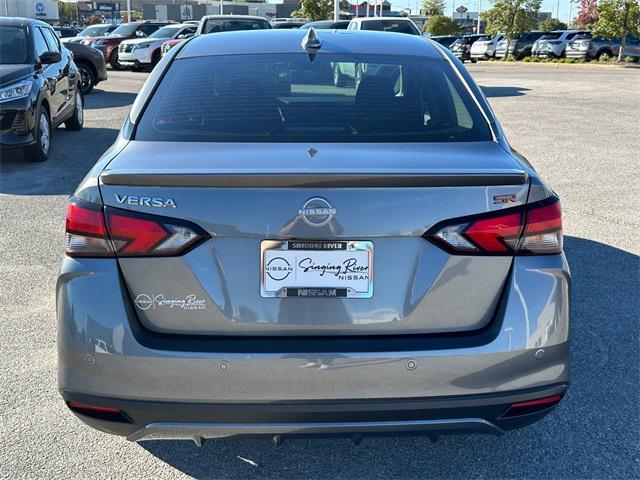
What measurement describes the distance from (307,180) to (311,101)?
0.93m

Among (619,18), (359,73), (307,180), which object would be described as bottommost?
(307,180)

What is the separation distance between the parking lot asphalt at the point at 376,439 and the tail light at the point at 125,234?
101 cm

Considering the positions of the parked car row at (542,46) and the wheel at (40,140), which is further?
the parked car row at (542,46)

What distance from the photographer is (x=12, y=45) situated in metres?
9.53

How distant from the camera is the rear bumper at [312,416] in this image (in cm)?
240

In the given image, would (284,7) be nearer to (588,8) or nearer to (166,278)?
(588,8)

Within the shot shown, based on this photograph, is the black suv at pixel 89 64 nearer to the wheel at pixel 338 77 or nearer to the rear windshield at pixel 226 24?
the rear windshield at pixel 226 24

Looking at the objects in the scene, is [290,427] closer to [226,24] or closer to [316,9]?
[226,24]

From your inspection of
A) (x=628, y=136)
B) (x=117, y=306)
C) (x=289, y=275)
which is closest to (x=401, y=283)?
(x=289, y=275)

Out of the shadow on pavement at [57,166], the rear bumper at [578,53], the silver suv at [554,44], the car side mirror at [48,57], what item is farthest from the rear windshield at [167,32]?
the rear bumper at [578,53]

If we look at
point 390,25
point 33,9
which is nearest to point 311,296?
point 390,25

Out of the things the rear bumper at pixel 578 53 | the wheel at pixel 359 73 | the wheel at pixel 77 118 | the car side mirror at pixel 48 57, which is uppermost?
the wheel at pixel 359 73

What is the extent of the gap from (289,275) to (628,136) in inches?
420

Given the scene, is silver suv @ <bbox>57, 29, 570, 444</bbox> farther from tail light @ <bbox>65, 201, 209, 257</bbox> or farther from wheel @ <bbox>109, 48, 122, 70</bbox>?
wheel @ <bbox>109, 48, 122, 70</bbox>
